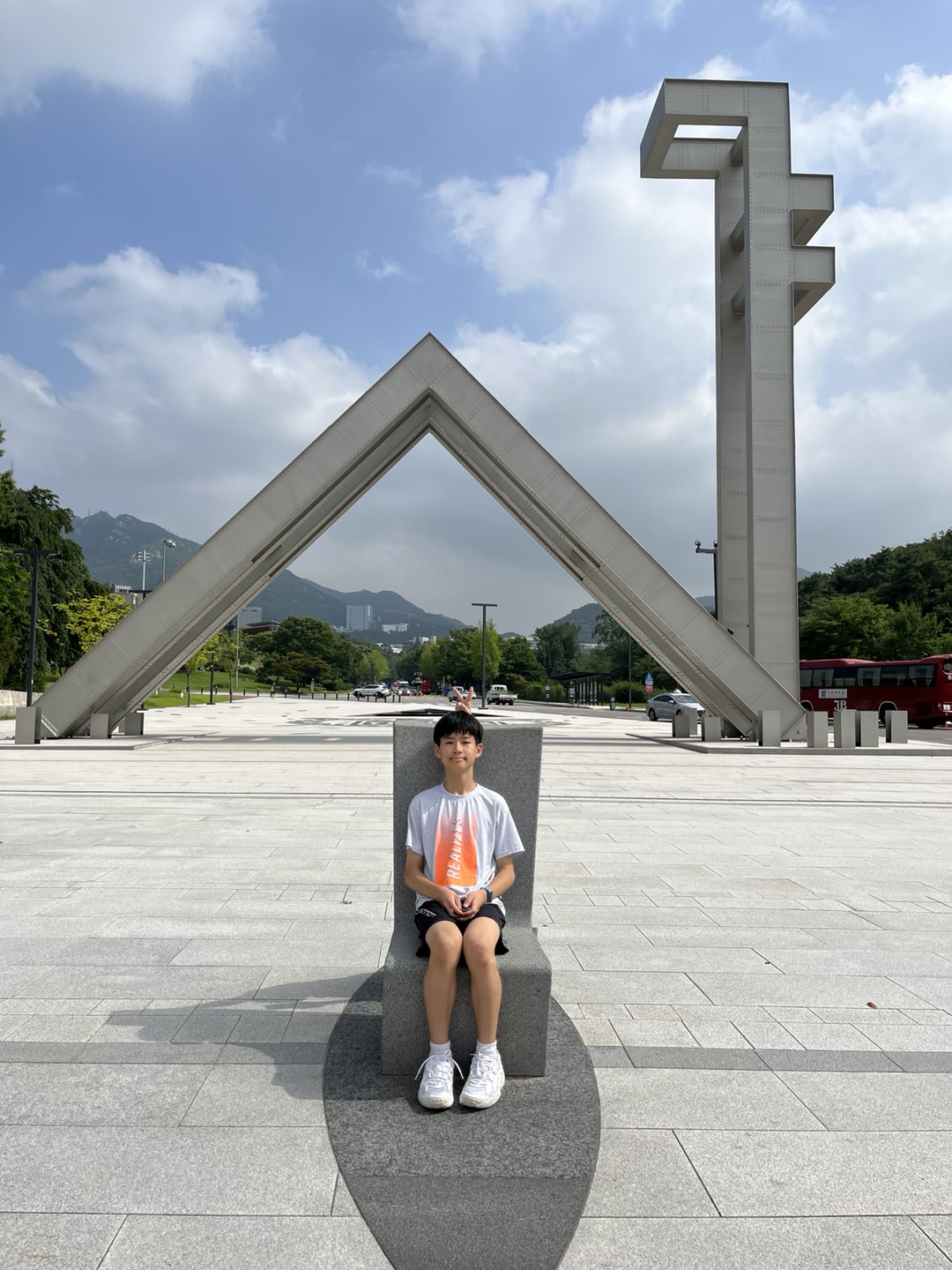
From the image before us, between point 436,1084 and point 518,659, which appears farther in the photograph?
point 518,659

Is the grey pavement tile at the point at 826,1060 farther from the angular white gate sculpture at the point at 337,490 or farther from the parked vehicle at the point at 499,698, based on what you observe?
the parked vehicle at the point at 499,698

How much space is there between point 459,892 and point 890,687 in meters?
41.6

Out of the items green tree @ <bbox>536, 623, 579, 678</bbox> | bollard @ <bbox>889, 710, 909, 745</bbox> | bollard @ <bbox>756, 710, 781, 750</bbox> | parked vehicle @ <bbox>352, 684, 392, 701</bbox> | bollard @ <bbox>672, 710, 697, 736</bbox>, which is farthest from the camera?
green tree @ <bbox>536, 623, 579, 678</bbox>

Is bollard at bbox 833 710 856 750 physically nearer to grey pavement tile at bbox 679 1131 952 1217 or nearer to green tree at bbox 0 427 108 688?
grey pavement tile at bbox 679 1131 952 1217

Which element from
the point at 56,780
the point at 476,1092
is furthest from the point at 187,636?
the point at 476,1092

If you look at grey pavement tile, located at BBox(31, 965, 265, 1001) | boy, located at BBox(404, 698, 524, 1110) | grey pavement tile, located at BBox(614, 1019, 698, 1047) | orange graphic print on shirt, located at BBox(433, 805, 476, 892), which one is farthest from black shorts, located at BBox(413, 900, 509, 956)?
grey pavement tile, located at BBox(31, 965, 265, 1001)

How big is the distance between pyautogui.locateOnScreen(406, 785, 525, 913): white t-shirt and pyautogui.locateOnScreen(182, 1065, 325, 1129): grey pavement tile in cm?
86

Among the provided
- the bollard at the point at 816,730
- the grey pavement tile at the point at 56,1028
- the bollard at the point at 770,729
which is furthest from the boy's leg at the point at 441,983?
the bollard at the point at 816,730

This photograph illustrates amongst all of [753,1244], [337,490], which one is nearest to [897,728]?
[337,490]

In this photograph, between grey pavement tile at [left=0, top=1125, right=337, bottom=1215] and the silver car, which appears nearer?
grey pavement tile at [left=0, top=1125, right=337, bottom=1215]

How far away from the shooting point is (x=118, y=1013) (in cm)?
461

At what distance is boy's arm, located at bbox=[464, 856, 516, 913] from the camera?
3.89 metres

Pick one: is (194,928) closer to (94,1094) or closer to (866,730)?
(94,1094)

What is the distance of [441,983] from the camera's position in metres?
3.68
